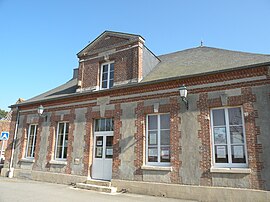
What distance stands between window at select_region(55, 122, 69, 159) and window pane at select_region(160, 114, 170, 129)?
16.9 ft

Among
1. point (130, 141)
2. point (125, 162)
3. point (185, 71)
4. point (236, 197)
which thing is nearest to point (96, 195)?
point (125, 162)

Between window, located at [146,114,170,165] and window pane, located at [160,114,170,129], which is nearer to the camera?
window, located at [146,114,170,165]

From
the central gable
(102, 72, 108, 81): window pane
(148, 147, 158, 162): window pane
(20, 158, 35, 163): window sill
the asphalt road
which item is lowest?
the asphalt road

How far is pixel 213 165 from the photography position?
7.10 meters

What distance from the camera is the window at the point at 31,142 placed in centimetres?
1197

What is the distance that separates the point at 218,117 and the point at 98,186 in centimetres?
534

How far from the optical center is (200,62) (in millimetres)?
9289

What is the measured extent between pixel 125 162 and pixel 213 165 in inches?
132

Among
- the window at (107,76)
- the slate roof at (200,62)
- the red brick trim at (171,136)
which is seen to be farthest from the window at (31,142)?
the red brick trim at (171,136)

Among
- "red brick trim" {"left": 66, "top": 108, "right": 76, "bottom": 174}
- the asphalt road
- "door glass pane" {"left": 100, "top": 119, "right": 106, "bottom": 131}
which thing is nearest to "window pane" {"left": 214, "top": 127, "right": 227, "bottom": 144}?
the asphalt road

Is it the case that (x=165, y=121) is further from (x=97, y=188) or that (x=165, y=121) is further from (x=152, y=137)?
(x=97, y=188)

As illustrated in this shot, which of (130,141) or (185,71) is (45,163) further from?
(185,71)

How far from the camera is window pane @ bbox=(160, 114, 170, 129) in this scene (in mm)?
8298

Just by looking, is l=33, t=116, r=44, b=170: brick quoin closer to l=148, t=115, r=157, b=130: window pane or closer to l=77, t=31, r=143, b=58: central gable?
l=77, t=31, r=143, b=58: central gable
